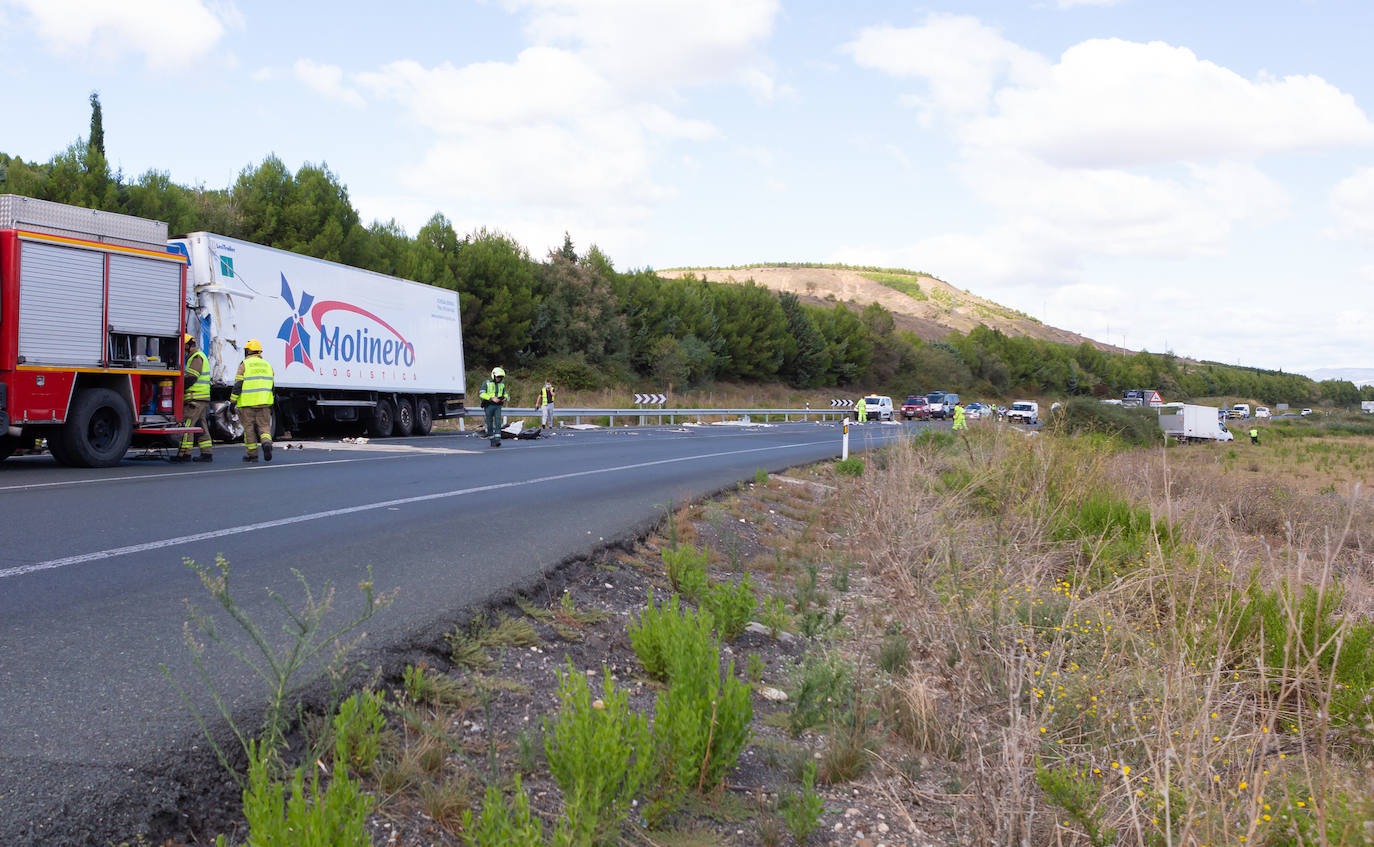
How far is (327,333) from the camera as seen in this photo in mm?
21703

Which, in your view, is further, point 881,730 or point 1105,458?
point 1105,458

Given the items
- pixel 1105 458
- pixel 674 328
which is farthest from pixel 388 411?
pixel 674 328

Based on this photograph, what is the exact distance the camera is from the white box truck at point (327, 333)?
18.3m

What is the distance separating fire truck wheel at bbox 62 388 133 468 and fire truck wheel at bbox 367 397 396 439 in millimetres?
10700

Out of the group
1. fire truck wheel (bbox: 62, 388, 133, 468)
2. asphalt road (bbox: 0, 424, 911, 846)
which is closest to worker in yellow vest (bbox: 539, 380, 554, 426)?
asphalt road (bbox: 0, 424, 911, 846)

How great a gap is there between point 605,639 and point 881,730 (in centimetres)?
168

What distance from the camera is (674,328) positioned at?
56906mm

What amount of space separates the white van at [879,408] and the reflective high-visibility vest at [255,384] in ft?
129

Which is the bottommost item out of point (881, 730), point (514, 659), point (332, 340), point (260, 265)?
point (881, 730)

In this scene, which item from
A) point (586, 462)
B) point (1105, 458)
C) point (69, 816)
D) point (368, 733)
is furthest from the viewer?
point (586, 462)

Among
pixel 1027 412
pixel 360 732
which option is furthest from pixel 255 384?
pixel 1027 412

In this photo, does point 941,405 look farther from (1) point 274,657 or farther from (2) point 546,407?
(1) point 274,657

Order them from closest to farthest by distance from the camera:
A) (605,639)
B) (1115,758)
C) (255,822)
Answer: (255,822), (1115,758), (605,639)

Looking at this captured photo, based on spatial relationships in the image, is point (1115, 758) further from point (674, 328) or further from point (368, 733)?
point (674, 328)
